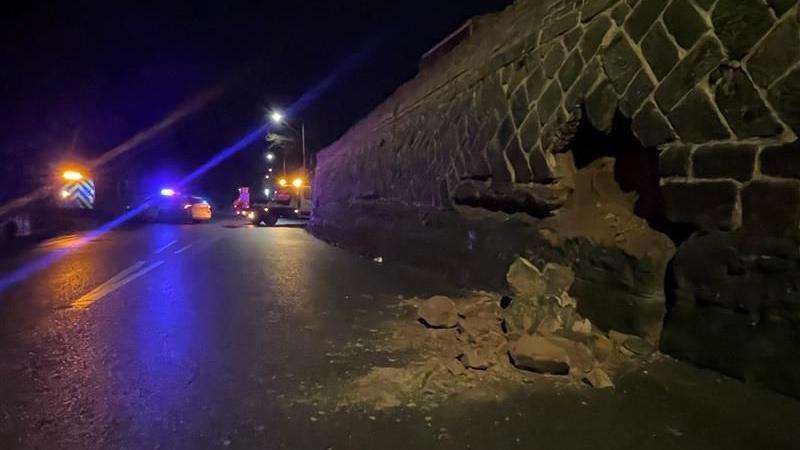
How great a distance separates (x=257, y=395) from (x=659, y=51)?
14.2ft

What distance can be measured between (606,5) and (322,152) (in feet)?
62.2

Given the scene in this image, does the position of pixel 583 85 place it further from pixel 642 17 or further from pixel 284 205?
pixel 284 205

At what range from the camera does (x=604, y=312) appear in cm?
559

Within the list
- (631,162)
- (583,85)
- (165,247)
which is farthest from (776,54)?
(165,247)

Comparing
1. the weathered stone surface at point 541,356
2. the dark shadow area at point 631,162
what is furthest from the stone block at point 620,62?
the weathered stone surface at point 541,356

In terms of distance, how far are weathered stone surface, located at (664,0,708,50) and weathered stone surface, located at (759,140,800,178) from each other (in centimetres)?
116

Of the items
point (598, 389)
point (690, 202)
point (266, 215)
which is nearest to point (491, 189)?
point (690, 202)

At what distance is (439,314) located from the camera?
20.5 ft

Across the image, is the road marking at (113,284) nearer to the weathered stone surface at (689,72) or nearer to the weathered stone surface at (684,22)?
the weathered stone surface at (689,72)

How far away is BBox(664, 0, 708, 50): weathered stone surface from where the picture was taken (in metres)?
4.69

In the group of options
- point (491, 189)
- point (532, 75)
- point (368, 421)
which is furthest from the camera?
point (491, 189)

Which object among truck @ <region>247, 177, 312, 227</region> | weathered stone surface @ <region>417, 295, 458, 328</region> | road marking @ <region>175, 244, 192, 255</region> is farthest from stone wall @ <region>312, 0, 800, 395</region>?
truck @ <region>247, 177, 312, 227</region>

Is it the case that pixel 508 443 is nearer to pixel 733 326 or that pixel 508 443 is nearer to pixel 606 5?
pixel 733 326

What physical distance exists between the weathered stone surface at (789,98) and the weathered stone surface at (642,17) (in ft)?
4.69
